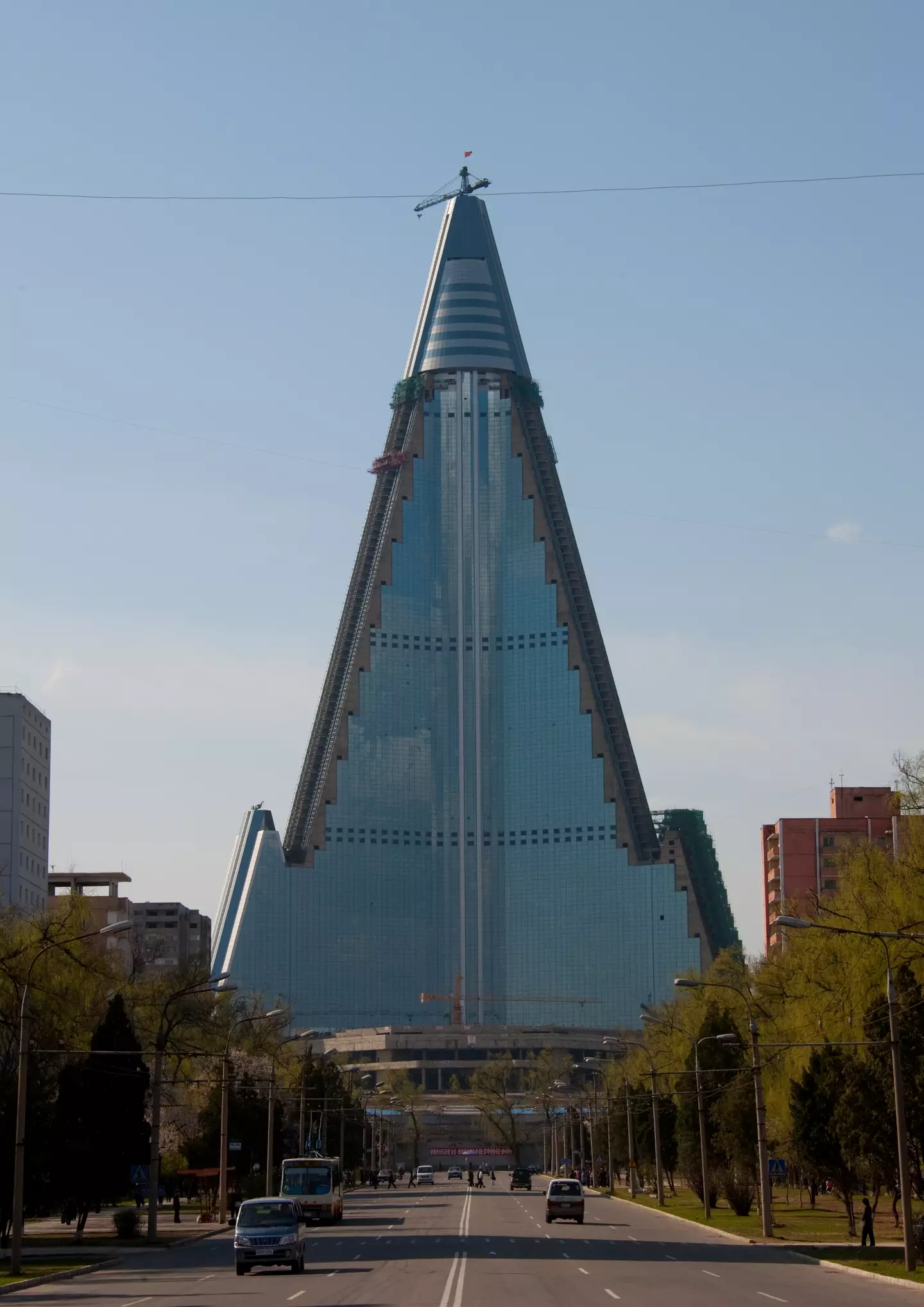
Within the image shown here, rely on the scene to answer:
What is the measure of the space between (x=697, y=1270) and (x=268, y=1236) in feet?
34.6

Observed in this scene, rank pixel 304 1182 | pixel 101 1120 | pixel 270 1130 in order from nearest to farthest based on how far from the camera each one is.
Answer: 1. pixel 101 1120
2. pixel 304 1182
3. pixel 270 1130

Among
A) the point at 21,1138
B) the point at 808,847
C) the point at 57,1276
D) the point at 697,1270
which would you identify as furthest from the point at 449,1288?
the point at 808,847

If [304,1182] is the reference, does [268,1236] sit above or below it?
below

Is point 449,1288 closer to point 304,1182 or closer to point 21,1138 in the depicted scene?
point 21,1138

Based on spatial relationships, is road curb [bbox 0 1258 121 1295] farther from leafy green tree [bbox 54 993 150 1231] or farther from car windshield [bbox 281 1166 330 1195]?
car windshield [bbox 281 1166 330 1195]

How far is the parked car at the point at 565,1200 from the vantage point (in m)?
69.5

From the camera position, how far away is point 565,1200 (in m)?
69.4

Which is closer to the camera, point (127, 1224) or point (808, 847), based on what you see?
point (127, 1224)

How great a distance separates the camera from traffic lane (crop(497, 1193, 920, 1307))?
36812 mm

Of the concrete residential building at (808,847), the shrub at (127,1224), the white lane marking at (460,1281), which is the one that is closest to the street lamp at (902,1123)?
the white lane marking at (460,1281)

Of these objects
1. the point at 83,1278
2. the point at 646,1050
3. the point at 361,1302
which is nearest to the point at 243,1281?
the point at 83,1278

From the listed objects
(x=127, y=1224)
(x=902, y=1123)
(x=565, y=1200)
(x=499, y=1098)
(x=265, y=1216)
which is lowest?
(x=127, y=1224)

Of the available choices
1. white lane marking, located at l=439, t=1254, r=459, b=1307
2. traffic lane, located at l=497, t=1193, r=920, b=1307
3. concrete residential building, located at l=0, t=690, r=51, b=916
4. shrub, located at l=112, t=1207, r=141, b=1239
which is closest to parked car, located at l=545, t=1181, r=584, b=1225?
traffic lane, located at l=497, t=1193, r=920, b=1307

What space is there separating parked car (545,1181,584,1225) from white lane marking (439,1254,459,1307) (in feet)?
70.3
